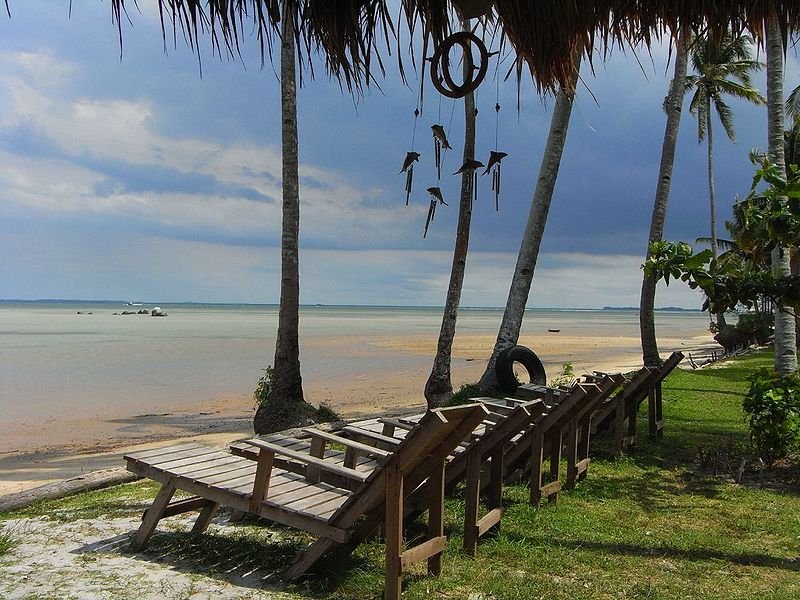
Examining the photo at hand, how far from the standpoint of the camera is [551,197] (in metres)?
10.5

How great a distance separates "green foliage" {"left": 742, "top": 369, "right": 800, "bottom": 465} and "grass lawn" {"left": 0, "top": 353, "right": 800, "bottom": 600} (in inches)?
12.8

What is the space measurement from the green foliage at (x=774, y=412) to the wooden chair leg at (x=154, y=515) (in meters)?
5.02

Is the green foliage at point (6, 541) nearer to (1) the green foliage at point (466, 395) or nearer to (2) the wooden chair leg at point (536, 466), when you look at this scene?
(2) the wooden chair leg at point (536, 466)

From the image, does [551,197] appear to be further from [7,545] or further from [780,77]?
[7,545]

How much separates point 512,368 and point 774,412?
4367 millimetres

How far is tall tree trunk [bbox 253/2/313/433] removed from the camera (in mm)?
9195

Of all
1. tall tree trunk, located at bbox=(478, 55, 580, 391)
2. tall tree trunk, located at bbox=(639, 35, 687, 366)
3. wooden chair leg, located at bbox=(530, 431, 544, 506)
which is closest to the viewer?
wooden chair leg, located at bbox=(530, 431, 544, 506)

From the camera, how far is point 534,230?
1052 cm

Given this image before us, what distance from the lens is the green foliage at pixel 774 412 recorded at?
5820 mm

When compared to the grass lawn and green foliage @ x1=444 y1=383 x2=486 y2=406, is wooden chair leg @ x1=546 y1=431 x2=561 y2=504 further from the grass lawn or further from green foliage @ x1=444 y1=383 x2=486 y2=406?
green foliage @ x1=444 y1=383 x2=486 y2=406

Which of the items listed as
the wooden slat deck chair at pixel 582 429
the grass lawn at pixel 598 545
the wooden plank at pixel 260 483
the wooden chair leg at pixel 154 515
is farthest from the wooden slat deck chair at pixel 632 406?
the wooden chair leg at pixel 154 515

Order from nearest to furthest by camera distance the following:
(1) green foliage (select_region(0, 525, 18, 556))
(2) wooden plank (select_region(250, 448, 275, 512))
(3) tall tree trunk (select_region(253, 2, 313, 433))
Answer: (2) wooden plank (select_region(250, 448, 275, 512)) → (1) green foliage (select_region(0, 525, 18, 556)) → (3) tall tree trunk (select_region(253, 2, 313, 433))

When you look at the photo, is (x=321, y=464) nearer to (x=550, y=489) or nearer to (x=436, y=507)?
(x=436, y=507)

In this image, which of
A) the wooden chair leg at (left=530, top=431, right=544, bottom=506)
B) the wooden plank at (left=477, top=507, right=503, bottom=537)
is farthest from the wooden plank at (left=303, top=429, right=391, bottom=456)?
the wooden chair leg at (left=530, top=431, right=544, bottom=506)
